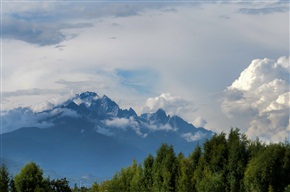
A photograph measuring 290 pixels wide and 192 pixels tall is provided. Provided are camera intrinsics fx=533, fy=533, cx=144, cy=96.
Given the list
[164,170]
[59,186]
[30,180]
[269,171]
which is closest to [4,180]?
[30,180]

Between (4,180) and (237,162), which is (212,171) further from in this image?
(4,180)

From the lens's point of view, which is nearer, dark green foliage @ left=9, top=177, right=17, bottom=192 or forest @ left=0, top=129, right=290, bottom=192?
forest @ left=0, top=129, right=290, bottom=192

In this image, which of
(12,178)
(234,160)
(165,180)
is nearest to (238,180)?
(234,160)

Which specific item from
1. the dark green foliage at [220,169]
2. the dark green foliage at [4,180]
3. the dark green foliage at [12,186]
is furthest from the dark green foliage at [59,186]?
the dark green foliage at [4,180]

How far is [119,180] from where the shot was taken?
109 metres

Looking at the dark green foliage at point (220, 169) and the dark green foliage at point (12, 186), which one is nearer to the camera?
the dark green foliage at point (220, 169)

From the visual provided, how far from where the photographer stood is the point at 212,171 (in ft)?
294

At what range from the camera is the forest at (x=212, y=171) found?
79688 millimetres

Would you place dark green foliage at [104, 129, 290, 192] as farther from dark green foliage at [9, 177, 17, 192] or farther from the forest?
dark green foliage at [9, 177, 17, 192]

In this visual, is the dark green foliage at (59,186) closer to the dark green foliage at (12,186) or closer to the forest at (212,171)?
the forest at (212,171)

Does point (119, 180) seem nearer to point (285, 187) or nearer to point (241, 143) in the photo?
point (241, 143)

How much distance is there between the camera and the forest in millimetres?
79688

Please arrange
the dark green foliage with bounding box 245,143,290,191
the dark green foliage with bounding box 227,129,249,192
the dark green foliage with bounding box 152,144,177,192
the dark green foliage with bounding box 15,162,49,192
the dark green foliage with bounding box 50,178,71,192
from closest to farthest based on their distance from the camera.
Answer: the dark green foliage with bounding box 245,143,290,191
the dark green foliage with bounding box 227,129,249,192
the dark green foliage with bounding box 15,162,49,192
the dark green foliage with bounding box 152,144,177,192
the dark green foliage with bounding box 50,178,71,192

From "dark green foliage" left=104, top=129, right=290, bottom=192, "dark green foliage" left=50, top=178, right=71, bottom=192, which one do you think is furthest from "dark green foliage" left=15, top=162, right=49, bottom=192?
"dark green foliage" left=50, top=178, right=71, bottom=192
